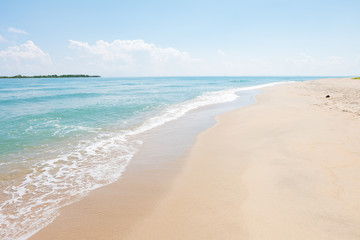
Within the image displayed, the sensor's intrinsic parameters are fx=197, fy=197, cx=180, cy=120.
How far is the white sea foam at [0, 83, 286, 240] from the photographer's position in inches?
147

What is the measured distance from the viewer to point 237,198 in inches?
157

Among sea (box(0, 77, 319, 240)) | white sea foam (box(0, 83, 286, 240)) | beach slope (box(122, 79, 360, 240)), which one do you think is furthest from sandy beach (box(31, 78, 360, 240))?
sea (box(0, 77, 319, 240))

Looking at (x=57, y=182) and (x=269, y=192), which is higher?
(x=269, y=192)

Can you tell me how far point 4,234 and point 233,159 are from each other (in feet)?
17.8

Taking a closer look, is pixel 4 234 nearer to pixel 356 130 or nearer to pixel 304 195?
pixel 304 195

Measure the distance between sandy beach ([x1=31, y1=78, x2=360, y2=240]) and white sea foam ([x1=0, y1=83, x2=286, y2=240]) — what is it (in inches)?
14.9

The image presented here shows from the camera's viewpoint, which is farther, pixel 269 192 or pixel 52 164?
pixel 52 164

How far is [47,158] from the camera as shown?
6.95 metres

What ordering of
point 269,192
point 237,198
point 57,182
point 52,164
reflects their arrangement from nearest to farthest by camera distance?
point 237,198 → point 269,192 → point 57,182 → point 52,164

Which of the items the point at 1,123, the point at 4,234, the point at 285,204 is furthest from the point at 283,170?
the point at 1,123

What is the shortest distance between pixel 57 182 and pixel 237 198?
4604 mm

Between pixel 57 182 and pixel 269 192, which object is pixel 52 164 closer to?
pixel 57 182

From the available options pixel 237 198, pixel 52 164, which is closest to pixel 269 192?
pixel 237 198

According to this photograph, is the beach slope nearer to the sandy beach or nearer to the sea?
the sandy beach
